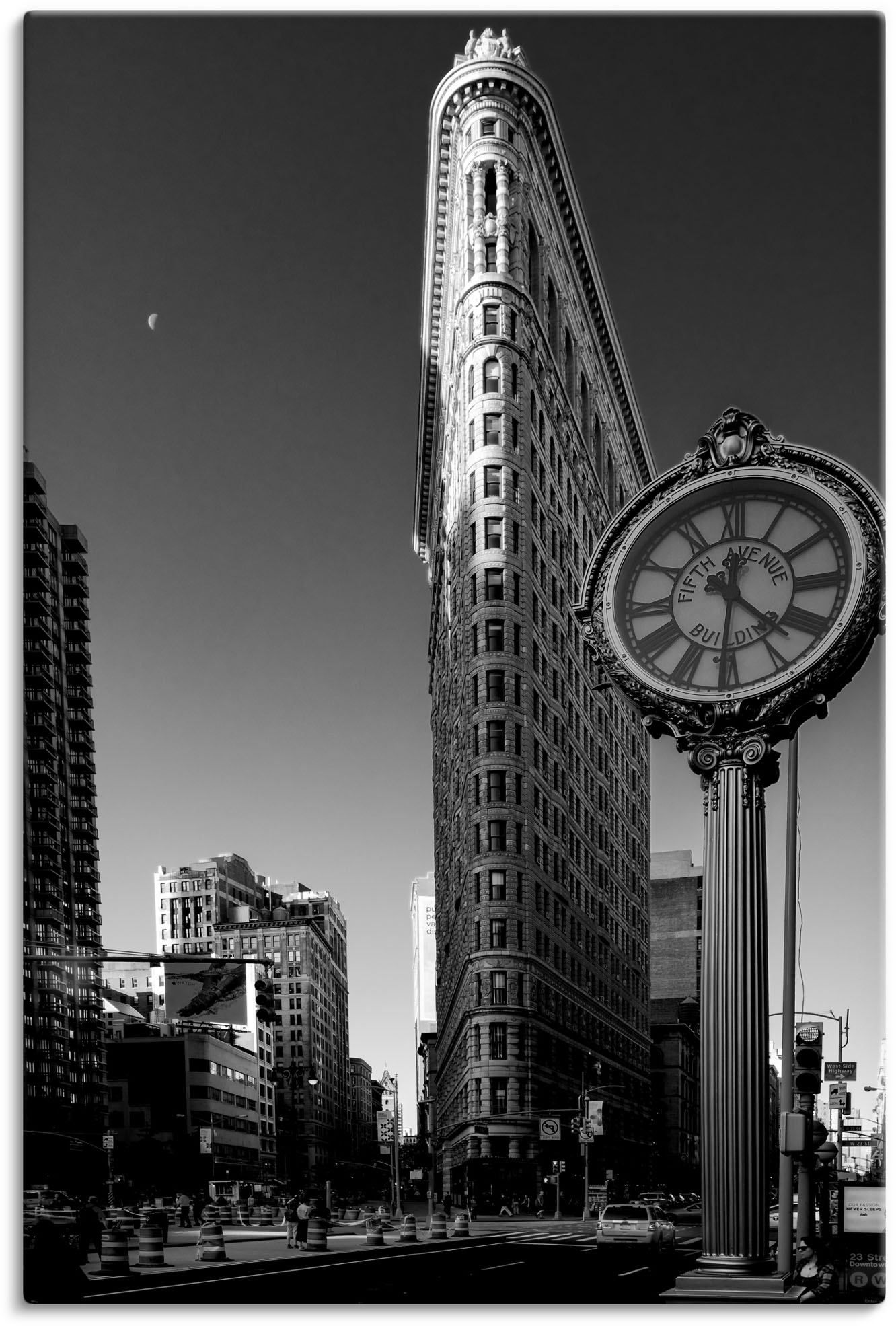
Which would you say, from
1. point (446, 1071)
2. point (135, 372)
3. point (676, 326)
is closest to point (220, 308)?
point (135, 372)

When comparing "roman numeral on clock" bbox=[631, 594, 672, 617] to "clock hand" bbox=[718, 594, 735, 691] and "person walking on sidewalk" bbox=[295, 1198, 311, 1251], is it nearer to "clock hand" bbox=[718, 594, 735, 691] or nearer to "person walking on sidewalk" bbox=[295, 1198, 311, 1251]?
"clock hand" bbox=[718, 594, 735, 691]

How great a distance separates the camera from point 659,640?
1633 cm

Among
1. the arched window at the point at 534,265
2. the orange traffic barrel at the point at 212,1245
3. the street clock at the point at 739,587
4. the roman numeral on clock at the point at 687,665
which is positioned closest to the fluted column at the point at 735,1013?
the street clock at the point at 739,587

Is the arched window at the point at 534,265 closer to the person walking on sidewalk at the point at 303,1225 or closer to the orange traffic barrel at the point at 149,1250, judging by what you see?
the person walking on sidewalk at the point at 303,1225

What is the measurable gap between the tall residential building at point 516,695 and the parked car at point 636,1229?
4064mm

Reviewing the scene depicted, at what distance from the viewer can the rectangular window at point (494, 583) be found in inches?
1004

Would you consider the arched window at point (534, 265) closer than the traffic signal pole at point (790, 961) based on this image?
No

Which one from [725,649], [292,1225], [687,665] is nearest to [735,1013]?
[687,665]

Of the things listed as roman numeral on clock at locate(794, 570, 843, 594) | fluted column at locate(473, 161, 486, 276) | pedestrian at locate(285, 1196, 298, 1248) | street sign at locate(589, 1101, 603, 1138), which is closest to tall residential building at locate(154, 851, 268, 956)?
pedestrian at locate(285, 1196, 298, 1248)

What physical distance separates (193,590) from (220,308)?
167 inches

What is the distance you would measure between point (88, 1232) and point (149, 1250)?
2.69 feet

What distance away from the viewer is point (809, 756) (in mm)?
17812

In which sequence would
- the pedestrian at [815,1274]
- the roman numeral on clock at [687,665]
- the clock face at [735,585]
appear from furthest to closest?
the roman numeral on clock at [687,665] < the clock face at [735,585] < the pedestrian at [815,1274]

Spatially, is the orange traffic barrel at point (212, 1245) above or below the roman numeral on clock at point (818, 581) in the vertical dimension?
below
